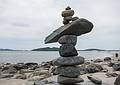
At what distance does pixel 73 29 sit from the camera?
38.2 feet

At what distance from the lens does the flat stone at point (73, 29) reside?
1140 centimetres

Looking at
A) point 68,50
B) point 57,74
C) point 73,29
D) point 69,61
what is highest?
point 73,29

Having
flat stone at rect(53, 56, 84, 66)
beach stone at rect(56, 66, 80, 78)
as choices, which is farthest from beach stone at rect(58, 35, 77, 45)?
beach stone at rect(56, 66, 80, 78)

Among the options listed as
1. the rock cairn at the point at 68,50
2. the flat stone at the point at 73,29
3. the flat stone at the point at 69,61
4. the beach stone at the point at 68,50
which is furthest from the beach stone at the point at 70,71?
the flat stone at the point at 73,29

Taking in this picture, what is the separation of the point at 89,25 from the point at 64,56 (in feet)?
5.30

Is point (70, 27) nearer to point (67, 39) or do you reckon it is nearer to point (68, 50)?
point (67, 39)

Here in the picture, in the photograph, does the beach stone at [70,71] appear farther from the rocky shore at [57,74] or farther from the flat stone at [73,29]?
the flat stone at [73,29]

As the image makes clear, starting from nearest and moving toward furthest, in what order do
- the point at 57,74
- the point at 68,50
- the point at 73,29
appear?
the point at 73,29 < the point at 68,50 < the point at 57,74

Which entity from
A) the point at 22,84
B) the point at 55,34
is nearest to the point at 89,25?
the point at 55,34

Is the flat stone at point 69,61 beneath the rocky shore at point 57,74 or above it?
above

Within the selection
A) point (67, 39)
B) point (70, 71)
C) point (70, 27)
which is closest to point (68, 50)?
point (67, 39)

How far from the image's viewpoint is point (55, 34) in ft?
39.2

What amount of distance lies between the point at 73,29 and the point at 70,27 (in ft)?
0.69

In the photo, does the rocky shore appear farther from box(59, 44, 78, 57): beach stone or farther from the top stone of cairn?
the top stone of cairn
